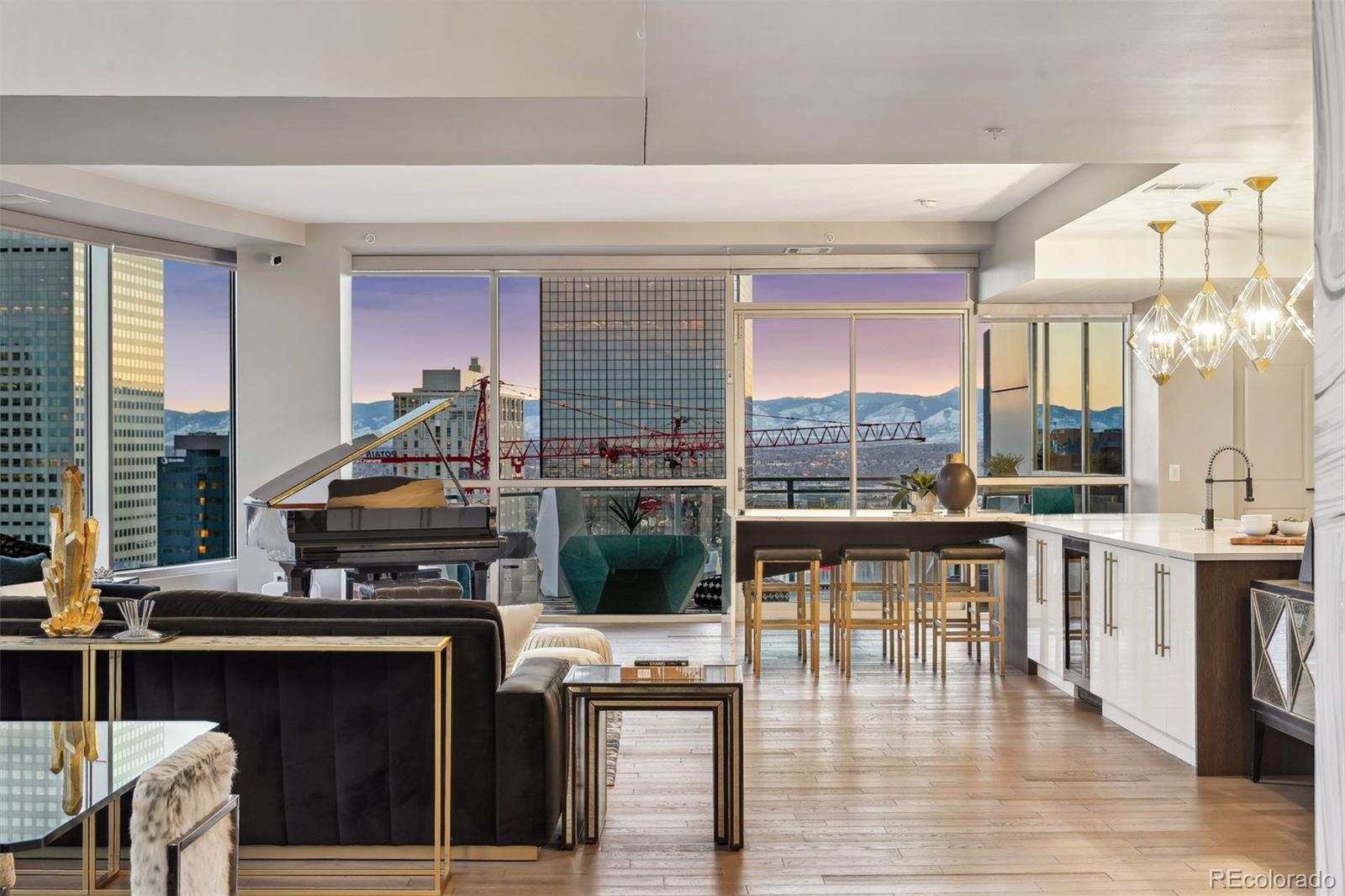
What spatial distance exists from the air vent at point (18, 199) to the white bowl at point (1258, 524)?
673cm

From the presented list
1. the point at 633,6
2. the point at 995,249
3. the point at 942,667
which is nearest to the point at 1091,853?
the point at 942,667

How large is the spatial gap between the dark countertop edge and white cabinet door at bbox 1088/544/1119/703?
2.65 feet

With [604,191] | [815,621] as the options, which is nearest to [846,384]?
[815,621]

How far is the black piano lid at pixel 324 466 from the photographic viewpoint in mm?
5316

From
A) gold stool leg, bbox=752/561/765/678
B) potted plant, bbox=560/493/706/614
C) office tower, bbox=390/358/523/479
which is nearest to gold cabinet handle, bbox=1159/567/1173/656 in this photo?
gold stool leg, bbox=752/561/765/678

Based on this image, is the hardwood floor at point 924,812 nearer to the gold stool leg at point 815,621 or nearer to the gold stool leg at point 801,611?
the gold stool leg at point 815,621

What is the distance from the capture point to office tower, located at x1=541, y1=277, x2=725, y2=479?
8.02 metres

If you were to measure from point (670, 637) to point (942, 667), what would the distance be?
2.10 meters

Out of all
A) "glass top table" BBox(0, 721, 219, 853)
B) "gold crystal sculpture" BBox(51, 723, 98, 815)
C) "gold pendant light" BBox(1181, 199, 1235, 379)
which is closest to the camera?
"glass top table" BBox(0, 721, 219, 853)

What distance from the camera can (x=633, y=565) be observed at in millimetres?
8117

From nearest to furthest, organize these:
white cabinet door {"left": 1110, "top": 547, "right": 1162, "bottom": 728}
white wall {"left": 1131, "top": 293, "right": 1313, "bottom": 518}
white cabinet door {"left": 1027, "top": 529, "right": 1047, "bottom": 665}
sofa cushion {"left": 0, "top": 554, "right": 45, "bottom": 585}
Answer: white cabinet door {"left": 1110, "top": 547, "right": 1162, "bottom": 728} → sofa cushion {"left": 0, "top": 554, "right": 45, "bottom": 585} → white cabinet door {"left": 1027, "top": 529, "right": 1047, "bottom": 665} → white wall {"left": 1131, "top": 293, "right": 1313, "bottom": 518}

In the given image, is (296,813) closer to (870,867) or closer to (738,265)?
(870,867)

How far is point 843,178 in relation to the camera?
6.24m

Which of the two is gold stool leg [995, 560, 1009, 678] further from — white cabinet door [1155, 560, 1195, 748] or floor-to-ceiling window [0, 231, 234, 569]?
floor-to-ceiling window [0, 231, 234, 569]
